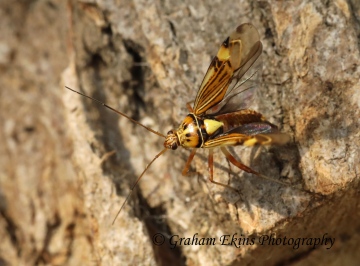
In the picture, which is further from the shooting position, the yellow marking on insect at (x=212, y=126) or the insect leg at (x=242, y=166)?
the yellow marking on insect at (x=212, y=126)

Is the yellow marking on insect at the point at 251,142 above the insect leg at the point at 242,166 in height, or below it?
below

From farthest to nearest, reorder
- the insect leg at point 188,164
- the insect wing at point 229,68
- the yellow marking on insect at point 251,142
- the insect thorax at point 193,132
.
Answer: the insect leg at point 188,164
the insect thorax at point 193,132
the insect wing at point 229,68
the yellow marking on insect at point 251,142

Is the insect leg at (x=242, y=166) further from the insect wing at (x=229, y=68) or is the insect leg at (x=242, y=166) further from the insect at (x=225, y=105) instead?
the insect wing at (x=229, y=68)

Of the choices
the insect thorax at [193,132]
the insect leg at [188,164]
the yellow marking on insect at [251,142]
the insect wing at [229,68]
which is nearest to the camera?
the yellow marking on insect at [251,142]

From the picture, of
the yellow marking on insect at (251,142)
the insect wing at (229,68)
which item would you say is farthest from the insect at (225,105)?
the yellow marking on insect at (251,142)

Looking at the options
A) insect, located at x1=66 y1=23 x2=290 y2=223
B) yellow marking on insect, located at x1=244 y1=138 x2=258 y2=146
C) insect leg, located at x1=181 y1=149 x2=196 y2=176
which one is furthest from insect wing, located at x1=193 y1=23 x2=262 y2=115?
yellow marking on insect, located at x1=244 y1=138 x2=258 y2=146

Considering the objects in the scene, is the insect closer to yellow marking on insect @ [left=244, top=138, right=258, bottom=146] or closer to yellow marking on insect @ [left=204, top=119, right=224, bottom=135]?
A: yellow marking on insect @ [left=204, top=119, right=224, bottom=135]

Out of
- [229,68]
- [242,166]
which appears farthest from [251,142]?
[229,68]
